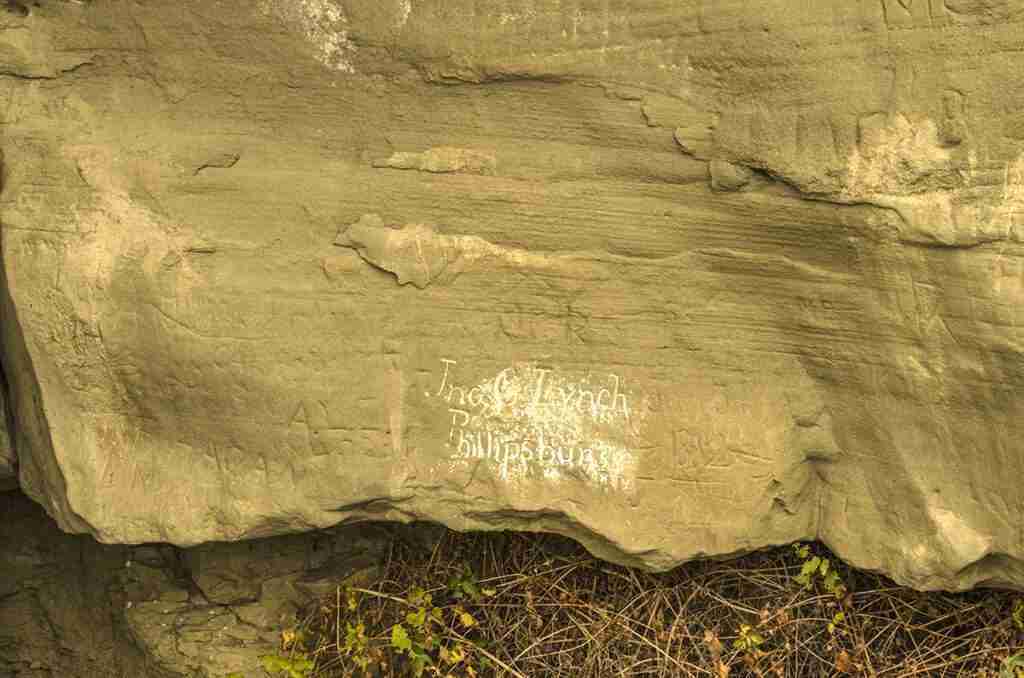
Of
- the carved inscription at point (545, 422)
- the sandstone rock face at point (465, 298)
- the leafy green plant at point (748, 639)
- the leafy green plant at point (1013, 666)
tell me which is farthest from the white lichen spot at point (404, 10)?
the leafy green plant at point (1013, 666)

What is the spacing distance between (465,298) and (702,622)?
0.97 m

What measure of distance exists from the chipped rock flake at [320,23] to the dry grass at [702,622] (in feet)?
3.87

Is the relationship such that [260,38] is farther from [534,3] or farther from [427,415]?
[427,415]

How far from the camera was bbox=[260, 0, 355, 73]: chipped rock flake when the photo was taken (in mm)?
2373

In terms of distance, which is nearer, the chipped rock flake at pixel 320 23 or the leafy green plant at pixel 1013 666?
the chipped rock flake at pixel 320 23

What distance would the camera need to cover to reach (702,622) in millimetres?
2850

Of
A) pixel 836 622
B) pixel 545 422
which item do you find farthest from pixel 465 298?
pixel 836 622

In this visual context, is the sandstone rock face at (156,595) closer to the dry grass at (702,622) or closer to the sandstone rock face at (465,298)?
the dry grass at (702,622)

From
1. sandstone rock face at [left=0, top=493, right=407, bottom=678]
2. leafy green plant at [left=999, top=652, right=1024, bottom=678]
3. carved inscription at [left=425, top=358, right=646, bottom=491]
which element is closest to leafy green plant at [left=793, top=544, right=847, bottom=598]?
leafy green plant at [left=999, top=652, right=1024, bottom=678]

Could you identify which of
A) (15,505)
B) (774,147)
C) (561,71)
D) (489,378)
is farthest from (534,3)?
(15,505)

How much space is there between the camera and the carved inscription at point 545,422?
249 centimetres

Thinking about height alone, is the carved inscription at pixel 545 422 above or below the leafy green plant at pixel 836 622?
above

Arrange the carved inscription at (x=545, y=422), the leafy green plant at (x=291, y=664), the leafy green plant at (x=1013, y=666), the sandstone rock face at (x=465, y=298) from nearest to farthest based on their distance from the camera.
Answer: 1. the sandstone rock face at (x=465, y=298)
2. the carved inscription at (x=545, y=422)
3. the leafy green plant at (x=1013, y=666)
4. the leafy green plant at (x=291, y=664)

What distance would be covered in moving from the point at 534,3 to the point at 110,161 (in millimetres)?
878
